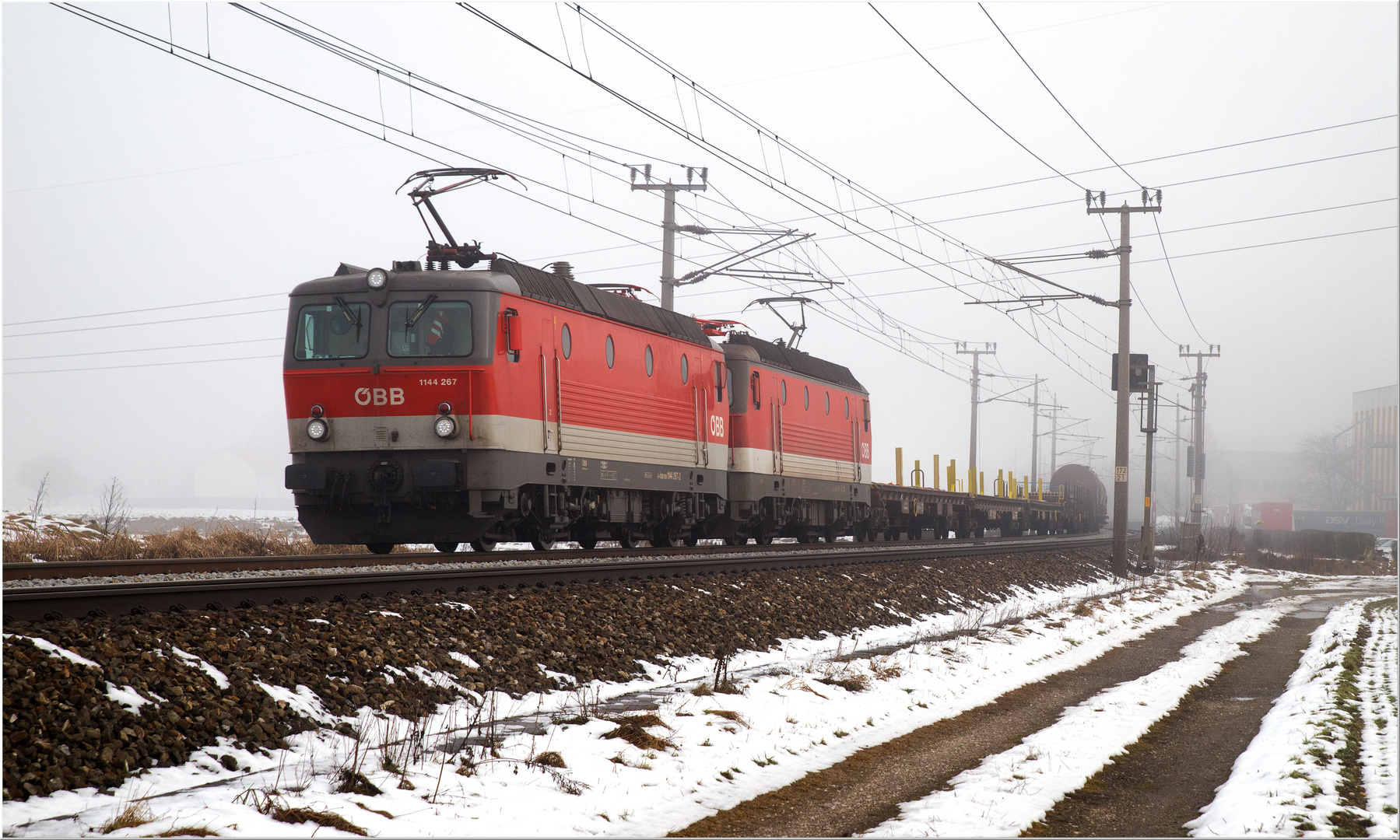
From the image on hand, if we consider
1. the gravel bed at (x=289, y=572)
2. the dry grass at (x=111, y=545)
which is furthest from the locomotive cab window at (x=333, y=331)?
the dry grass at (x=111, y=545)

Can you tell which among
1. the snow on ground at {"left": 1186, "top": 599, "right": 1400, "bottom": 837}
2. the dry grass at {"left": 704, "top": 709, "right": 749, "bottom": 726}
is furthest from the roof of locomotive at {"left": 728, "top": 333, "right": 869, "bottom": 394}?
the dry grass at {"left": 704, "top": 709, "right": 749, "bottom": 726}

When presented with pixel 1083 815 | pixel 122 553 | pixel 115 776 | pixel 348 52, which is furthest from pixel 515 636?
pixel 122 553

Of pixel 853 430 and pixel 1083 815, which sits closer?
pixel 1083 815

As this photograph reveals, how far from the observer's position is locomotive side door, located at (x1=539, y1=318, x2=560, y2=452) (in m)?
14.3

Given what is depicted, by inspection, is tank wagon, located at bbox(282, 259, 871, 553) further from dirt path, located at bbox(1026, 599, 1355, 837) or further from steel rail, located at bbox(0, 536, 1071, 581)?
dirt path, located at bbox(1026, 599, 1355, 837)

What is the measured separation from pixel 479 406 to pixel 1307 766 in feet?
30.9

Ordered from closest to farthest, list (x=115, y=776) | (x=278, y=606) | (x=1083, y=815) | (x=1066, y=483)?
(x=115, y=776) < (x=1083, y=815) < (x=278, y=606) < (x=1066, y=483)

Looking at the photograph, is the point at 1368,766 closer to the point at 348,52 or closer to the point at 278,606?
the point at 278,606

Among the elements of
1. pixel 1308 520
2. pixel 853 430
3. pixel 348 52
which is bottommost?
pixel 1308 520

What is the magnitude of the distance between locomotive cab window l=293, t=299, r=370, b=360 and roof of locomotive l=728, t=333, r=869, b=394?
9727 millimetres

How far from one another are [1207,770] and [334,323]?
10.9m

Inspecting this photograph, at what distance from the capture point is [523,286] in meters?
14.0

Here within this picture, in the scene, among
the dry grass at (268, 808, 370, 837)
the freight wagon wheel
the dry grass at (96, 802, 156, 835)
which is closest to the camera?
the dry grass at (96, 802, 156, 835)

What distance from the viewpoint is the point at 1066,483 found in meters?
57.0
